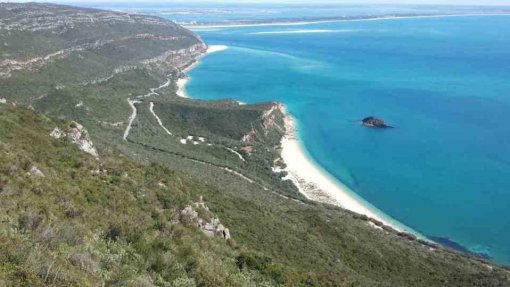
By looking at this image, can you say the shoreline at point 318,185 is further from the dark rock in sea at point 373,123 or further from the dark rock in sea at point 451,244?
the dark rock in sea at point 373,123

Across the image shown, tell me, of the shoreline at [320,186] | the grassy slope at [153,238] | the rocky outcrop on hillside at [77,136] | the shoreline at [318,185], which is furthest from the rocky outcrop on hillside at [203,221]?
the shoreline at [320,186]

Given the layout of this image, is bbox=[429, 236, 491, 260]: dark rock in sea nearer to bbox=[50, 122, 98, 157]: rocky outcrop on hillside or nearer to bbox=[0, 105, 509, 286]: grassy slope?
bbox=[0, 105, 509, 286]: grassy slope

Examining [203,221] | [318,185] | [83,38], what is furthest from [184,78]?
[203,221]

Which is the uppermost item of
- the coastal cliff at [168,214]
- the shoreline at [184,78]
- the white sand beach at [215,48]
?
the coastal cliff at [168,214]

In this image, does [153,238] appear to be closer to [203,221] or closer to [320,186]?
[203,221]

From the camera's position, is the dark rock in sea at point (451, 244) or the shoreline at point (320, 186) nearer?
the dark rock in sea at point (451, 244)
